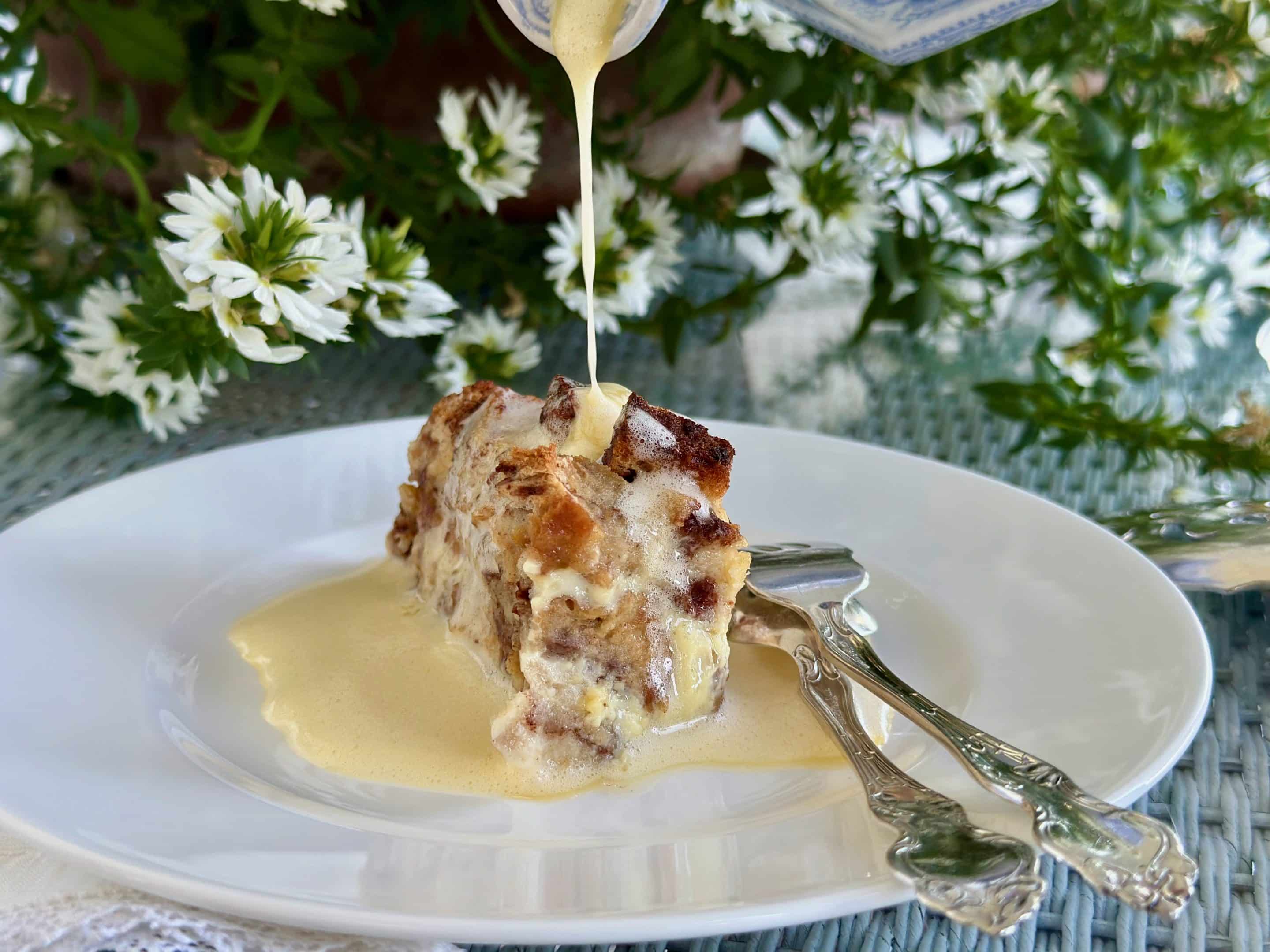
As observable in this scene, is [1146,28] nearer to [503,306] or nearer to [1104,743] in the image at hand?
[503,306]

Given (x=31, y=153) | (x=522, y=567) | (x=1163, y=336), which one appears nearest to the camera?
(x=522, y=567)

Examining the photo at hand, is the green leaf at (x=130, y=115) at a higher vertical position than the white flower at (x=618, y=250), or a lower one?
higher

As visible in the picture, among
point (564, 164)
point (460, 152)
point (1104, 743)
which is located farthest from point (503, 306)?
point (1104, 743)

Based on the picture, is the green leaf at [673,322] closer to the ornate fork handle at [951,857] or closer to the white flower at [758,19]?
the white flower at [758,19]

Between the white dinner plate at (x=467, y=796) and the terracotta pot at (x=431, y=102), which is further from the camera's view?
the terracotta pot at (x=431, y=102)

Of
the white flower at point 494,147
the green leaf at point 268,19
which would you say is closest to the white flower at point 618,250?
the white flower at point 494,147

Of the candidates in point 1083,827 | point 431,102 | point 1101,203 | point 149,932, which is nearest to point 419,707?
point 149,932
